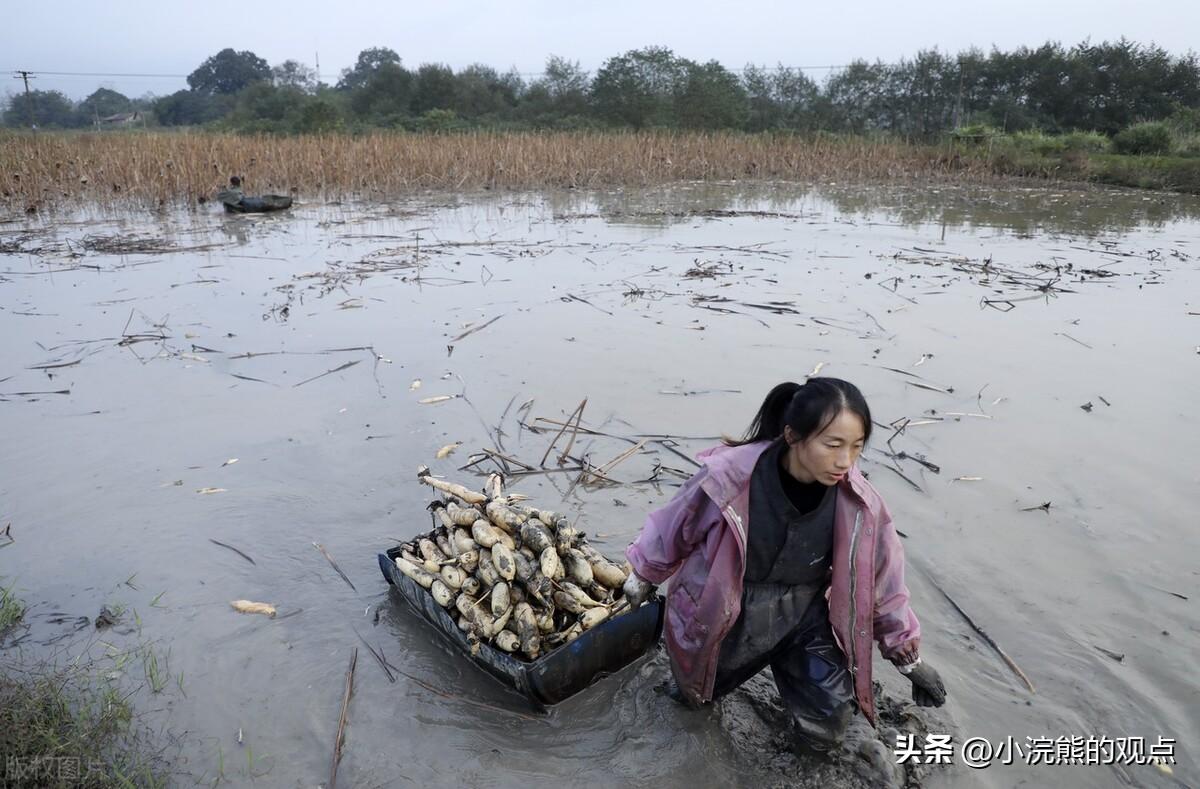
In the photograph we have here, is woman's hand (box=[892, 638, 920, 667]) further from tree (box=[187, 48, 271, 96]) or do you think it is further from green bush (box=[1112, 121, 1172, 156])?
tree (box=[187, 48, 271, 96])

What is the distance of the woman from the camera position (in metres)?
2.28

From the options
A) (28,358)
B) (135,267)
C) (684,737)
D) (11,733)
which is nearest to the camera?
(11,733)

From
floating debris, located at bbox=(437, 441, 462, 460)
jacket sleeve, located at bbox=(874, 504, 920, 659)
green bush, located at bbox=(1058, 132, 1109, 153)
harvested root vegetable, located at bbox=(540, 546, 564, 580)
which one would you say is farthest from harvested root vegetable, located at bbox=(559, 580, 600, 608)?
green bush, located at bbox=(1058, 132, 1109, 153)

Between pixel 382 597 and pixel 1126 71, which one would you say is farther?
pixel 1126 71

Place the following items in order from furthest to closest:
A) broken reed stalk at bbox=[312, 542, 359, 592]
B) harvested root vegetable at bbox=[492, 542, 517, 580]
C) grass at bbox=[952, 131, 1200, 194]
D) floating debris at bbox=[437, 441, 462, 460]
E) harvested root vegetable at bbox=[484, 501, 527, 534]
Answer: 1. grass at bbox=[952, 131, 1200, 194]
2. floating debris at bbox=[437, 441, 462, 460]
3. broken reed stalk at bbox=[312, 542, 359, 592]
4. harvested root vegetable at bbox=[484, 501, 527, 534]
5. harvested root vegetable at bbox=[492, 542, 517, 580]

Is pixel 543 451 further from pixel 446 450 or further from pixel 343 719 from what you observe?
pixel 343 719

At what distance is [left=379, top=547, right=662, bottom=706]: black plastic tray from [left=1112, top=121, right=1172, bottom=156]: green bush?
24.5 meters

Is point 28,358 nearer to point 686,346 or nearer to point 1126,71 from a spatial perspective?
point 686,346

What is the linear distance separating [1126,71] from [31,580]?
116ft

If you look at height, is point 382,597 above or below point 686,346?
below

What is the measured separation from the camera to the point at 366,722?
266cm

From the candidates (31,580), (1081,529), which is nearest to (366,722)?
(31,580)

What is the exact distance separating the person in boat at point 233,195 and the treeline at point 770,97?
14.9 metres

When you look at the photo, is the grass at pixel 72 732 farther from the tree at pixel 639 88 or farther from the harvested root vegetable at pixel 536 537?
the tree at pixel 639 88
